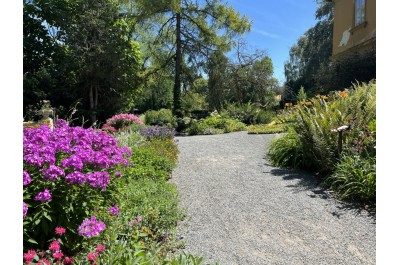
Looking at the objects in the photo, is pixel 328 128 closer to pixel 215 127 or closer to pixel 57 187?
pixel 57 187

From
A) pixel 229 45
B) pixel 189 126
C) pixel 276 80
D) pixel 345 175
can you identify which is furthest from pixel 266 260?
pixel 276 80

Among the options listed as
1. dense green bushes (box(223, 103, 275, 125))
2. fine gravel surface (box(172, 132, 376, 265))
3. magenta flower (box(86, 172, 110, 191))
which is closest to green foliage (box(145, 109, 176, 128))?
dense green bushes (box(223, 103, 275, 125))

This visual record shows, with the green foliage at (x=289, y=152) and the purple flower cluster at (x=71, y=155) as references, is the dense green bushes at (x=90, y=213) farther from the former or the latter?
the green foliage at (x=289, y=152)

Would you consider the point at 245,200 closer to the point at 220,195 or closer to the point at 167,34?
the point at 220,195

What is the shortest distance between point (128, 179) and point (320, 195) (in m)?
2.73

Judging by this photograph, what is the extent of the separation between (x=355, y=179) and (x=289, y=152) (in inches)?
78.1

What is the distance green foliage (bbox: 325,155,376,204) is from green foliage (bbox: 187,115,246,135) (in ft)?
27.3

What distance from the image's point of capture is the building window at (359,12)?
13.4 m

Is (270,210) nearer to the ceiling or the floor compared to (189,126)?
nearer to the floor

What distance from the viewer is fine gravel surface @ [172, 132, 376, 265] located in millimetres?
2869

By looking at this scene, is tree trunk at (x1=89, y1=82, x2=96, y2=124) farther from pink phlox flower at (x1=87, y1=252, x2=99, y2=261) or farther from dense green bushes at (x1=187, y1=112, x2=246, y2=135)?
pink phlox flower at (x1=87, y1=252, x2=99, y2=261)

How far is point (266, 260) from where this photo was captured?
2.76 m

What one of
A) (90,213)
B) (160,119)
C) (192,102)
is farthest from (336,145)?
(192,102)
